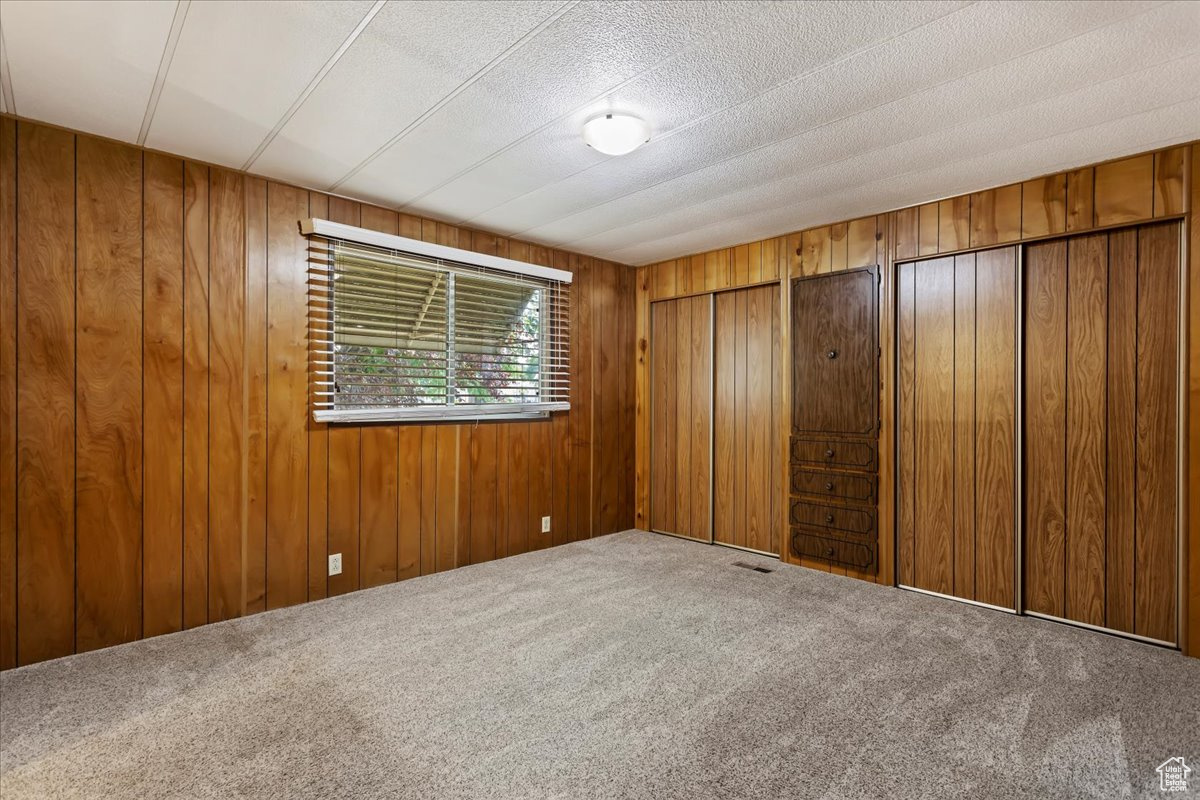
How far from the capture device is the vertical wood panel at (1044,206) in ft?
9.39

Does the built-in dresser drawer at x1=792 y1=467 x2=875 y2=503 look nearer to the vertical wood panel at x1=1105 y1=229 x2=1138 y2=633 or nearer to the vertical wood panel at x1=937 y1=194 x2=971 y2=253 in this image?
the vertical wood panel at x1=1105 y1=229 x2=1138 y2=633

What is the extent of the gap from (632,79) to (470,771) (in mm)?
2366

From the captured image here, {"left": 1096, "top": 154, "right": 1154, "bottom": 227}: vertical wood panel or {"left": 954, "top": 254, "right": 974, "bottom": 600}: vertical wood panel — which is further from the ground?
{"left": 1096, "top": 154, "right": 1154, "bottom": 227}: vertical wood panel

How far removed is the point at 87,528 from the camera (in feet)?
8.28

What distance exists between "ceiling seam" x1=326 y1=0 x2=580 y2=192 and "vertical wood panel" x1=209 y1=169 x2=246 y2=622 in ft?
2.02

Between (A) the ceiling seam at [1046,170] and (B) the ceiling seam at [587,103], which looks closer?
(B) the ceiling seam at [587,103]

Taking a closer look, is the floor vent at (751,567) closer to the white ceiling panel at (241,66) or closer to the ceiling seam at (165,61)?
the white ceiling panel at (241,66)

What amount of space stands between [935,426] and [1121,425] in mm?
812

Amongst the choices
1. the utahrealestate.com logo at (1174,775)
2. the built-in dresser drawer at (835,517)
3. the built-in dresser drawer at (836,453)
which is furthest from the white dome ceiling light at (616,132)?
the utahrealestate.com logo at (1174,775)

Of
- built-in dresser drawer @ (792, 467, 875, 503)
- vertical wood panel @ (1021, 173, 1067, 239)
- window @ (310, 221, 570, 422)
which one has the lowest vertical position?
built-in dresser drawer @ (792, 467, 875, 503)

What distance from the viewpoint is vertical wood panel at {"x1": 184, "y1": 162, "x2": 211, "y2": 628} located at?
9.11 ft

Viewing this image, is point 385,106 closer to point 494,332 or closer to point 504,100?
point 504,100

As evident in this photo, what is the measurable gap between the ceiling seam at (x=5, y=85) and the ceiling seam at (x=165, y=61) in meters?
0.38

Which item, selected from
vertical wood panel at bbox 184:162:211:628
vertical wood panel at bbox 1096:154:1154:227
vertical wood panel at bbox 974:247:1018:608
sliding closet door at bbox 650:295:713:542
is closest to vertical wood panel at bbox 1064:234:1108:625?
vertical wood panel at bbox 1096:154:1154:227
